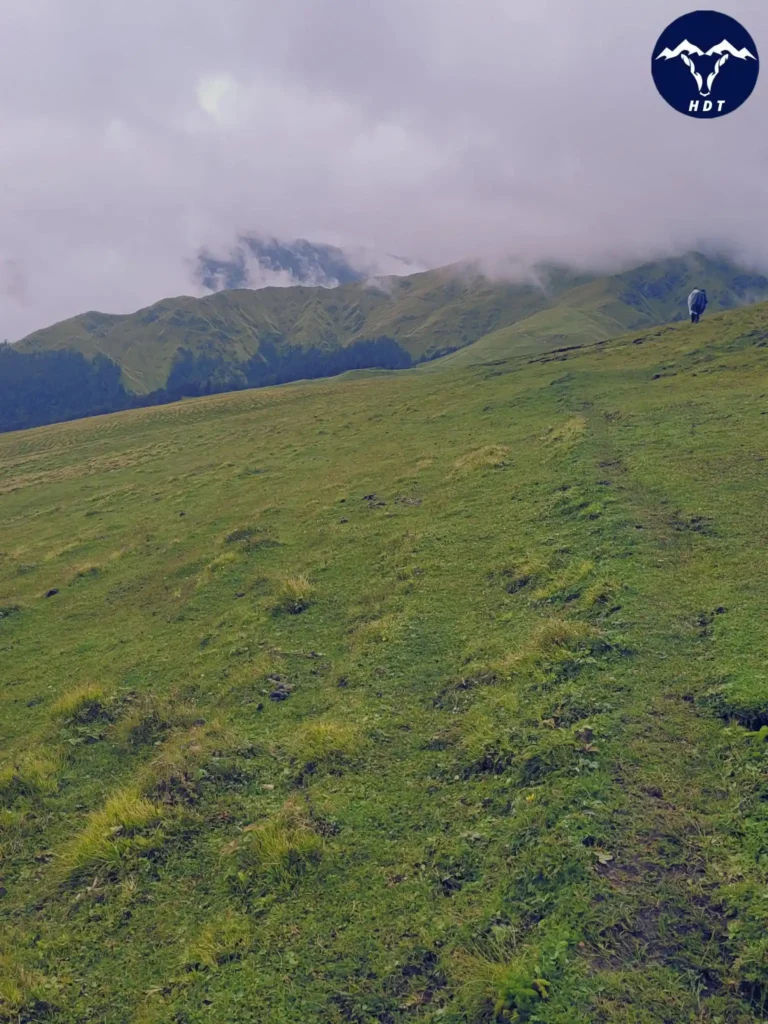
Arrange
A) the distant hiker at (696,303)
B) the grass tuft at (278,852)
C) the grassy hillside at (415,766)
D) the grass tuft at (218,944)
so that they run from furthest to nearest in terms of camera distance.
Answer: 1. the distant hiker at (696,303)
2. the grass tuft at (278,852)
3. the grass tuft at (218,944)
4. the grassy hillside at (415,766)

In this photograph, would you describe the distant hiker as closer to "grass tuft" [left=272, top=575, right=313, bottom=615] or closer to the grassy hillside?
the grassy hillside

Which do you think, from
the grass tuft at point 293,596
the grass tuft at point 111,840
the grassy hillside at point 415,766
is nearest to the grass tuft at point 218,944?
the grassy hillside at point 415,766

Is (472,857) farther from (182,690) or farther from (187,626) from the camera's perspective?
(187,626)

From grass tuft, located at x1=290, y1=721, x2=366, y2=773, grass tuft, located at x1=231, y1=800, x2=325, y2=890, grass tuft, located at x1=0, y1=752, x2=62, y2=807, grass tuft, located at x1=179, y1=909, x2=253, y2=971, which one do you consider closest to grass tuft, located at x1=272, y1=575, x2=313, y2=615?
grass tuft, located at x1=290, y1=721, x2=366, y2=773

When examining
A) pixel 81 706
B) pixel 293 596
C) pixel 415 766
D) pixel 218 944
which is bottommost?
pixel 218 944

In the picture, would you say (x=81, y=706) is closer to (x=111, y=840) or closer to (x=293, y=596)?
(x=111, y=840)

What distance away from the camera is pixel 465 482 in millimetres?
30203

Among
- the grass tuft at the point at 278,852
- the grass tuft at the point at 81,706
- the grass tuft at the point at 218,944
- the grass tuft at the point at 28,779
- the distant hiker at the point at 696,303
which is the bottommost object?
the grass tuft at the point at 218,944

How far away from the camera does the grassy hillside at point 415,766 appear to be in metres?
7.39

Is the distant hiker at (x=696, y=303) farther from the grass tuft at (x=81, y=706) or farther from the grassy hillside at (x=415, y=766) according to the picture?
the grass tuft at (x=81, y=706)

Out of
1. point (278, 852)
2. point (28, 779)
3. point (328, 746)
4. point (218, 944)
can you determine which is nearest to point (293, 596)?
point (328, 746)

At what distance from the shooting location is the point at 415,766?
11.3m

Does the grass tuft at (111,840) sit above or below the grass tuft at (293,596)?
below

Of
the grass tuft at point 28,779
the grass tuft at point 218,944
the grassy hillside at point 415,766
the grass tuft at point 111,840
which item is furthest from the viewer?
the grass tuft at point 28,779
